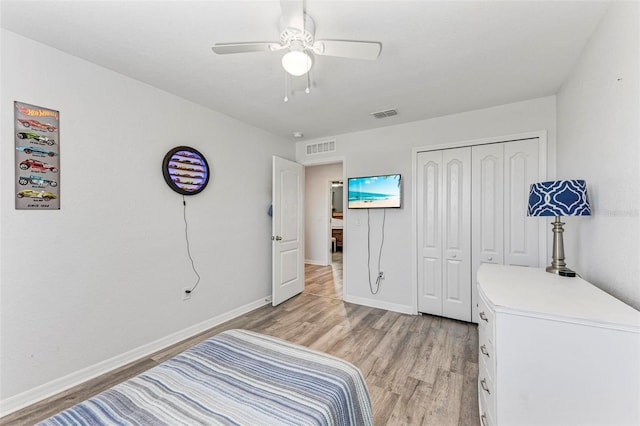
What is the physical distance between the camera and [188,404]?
3.44 feet

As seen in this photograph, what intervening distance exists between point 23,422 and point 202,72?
2711 mm

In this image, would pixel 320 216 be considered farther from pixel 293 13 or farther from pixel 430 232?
pixel 293 13

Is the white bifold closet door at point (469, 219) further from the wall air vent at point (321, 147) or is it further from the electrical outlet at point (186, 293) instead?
the electrical outlet at point (186, 293)

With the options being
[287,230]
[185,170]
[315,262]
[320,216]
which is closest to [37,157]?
[185,170]

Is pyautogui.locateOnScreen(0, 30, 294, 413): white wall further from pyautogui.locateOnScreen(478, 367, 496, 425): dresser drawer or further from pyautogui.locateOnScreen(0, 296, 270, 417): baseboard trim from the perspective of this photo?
pyautogui.locateOnScreen(478, 367, 496, 425): dresser drawer

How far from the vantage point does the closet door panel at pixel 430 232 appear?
10.6 feet

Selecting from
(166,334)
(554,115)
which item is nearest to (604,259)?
(554,115)

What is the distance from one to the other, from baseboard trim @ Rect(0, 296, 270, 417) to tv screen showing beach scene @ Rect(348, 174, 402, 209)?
88.2 inches

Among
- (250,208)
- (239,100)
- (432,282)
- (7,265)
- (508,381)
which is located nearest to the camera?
(508,381)

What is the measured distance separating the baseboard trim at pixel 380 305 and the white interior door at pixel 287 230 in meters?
0.86

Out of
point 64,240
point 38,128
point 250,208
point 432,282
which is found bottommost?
point 432,282

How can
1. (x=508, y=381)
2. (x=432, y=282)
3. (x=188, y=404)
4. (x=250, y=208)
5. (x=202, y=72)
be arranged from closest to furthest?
(x=188, y=404), (x=508, y=381), (x=202, y=72), (x=432, y=282), (x=250, y=208)

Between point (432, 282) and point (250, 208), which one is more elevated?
point (250, 208)

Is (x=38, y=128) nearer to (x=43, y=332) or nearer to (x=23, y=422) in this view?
(x=43, y=332)
